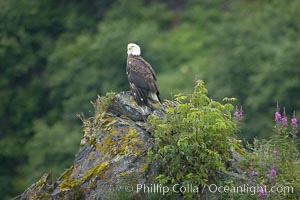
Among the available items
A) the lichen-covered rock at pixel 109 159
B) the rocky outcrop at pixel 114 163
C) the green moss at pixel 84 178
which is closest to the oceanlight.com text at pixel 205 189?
the rocky outcrop at pixel 114 163

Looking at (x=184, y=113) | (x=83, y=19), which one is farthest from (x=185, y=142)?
(x=83, y=19)

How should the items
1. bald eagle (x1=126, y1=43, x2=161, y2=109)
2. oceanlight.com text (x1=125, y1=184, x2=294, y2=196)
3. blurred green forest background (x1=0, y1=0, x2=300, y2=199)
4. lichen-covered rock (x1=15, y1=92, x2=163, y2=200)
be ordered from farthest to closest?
blurred green forest background (x1=0, y1=0, x2=300, y2=199) → bald eagle (x1=126, y1=43, x2=161, y2=109) → lichen-covered rock (x1=15, y1=92, x2=163, y2=200) → oceanlight.com text (x1=125, y1=184, x2=294, y2=196)

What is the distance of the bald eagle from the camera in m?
13.9

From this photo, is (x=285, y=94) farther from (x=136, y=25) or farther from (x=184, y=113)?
(x=184, y=113)

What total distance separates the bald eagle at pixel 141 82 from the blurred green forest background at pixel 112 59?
18339mm

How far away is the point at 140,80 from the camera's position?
14508 millimetres

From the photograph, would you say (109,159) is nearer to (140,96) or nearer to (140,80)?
(140,96)

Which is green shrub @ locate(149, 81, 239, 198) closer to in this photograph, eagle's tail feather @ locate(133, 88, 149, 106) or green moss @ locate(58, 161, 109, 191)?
green moss @ locate(58, 161, 109, 191)

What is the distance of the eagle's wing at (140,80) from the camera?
1391cm

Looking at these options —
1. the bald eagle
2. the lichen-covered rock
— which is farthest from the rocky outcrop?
the bald eagle

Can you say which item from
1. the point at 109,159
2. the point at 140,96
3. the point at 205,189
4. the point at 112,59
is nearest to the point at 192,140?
the point at 205,189

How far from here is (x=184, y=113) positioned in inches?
487

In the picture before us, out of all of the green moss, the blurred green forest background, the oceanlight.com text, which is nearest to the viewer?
the oceanlight.com text

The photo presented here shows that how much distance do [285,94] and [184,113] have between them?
2381cm
